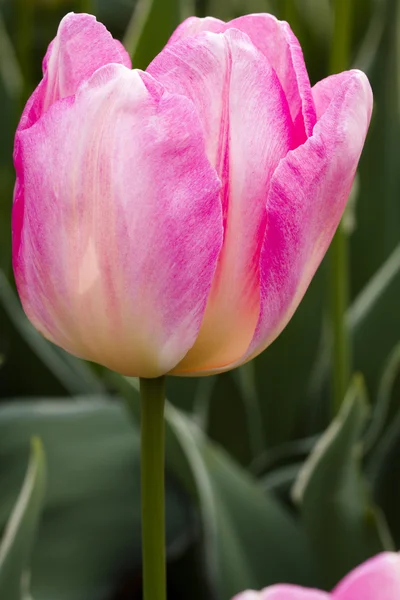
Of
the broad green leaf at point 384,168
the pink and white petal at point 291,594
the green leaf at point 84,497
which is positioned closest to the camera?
the pink and white petal at point 291,594

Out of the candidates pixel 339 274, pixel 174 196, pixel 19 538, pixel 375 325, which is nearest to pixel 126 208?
pixel 174 196

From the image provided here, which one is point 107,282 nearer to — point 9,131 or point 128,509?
point 128,509

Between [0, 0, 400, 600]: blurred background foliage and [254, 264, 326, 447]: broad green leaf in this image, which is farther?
[254, 264, 326, 447]: broad green leaf

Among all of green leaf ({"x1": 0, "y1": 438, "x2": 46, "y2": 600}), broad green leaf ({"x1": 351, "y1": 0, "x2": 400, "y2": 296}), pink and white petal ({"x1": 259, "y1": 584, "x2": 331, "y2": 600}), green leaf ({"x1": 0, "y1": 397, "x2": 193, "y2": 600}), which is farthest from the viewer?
broad green leaf ({"x1": 351, "y1": 0, "x2": 400, "y2": 296})

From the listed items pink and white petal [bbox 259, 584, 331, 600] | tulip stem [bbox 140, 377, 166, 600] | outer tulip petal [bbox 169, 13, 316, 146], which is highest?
outer tulip petal [bbox 169, 13, 316, 146]

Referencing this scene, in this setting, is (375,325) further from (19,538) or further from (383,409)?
(19,538)

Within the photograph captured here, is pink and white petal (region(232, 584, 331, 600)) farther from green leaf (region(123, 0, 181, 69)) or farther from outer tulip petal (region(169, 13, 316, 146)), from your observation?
green leaf (region(123, 0, 181, 69))

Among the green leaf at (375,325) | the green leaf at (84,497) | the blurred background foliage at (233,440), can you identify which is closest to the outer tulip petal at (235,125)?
the blurred background foliage at (233,440)

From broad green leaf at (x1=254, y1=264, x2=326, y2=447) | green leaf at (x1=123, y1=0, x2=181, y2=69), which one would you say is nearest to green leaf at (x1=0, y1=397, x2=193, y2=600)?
A: broad green leaf at (x1=254, y1=264, x2=326, y2=447)

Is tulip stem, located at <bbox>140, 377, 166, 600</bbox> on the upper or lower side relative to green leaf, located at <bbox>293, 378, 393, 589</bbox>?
upper

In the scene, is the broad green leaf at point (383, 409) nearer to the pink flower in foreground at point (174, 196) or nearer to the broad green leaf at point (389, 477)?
the broad green leaf at point (389, 477)
